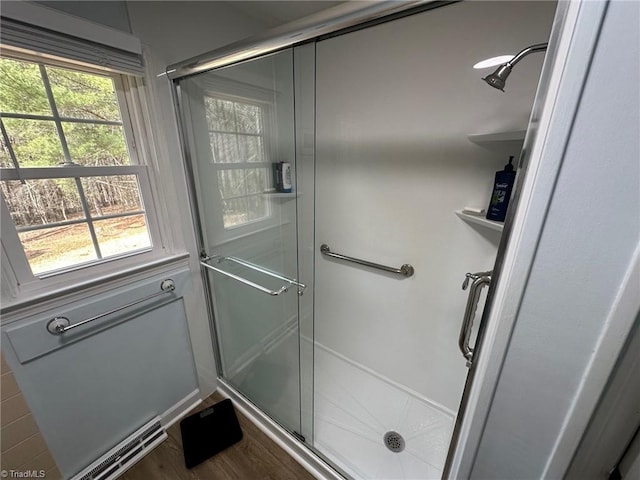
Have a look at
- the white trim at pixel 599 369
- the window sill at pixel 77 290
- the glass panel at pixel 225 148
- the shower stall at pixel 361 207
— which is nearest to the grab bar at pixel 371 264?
the shower stall at pixel 361 207

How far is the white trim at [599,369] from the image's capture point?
38cm

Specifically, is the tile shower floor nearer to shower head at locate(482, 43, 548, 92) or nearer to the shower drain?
the shower drain

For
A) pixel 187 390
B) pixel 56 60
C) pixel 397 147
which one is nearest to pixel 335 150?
pixel 397 147

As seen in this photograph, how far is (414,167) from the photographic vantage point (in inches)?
53.7

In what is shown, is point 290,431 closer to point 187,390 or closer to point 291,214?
point 187,390

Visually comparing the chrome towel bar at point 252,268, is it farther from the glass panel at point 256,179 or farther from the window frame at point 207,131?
the glass panel at point 256,179

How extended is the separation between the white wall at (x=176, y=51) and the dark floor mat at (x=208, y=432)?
1.46 feet

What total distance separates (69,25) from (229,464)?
6.70 ft

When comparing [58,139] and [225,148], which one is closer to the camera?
[58,139]

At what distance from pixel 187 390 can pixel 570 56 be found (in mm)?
2113

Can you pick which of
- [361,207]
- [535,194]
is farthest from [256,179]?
[535,194]

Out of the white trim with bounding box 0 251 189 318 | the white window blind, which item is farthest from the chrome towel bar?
the white window blind

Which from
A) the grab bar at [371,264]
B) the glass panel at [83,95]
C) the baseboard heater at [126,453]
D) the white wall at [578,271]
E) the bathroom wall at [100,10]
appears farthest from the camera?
the grab bar at [371,264]

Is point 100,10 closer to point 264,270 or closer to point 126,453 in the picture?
point 264,270
